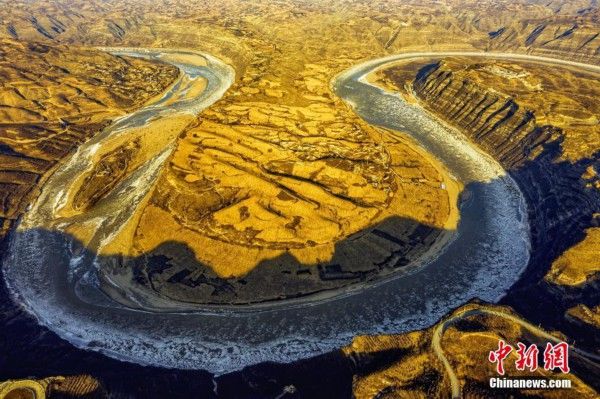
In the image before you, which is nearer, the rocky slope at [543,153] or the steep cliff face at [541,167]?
the rocky slope at [543,153]

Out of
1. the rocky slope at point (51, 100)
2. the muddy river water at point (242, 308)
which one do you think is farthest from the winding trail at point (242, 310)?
the rocky slope at point (51, 100)

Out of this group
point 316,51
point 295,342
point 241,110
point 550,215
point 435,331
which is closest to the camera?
point 435,331

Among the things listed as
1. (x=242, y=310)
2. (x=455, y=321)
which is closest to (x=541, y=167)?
(x=455, y=321)

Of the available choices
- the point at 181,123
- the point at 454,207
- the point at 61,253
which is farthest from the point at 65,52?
the point at 454,207

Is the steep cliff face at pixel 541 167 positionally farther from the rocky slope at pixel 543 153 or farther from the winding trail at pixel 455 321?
the winding trail at pixel 455 321

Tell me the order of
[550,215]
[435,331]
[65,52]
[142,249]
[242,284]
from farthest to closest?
[65,52] < [550,215] < [142,249] < [242,284] < [435,331]

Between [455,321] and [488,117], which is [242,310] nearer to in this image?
[455,321]

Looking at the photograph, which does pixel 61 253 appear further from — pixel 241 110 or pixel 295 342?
pixel 241 110
